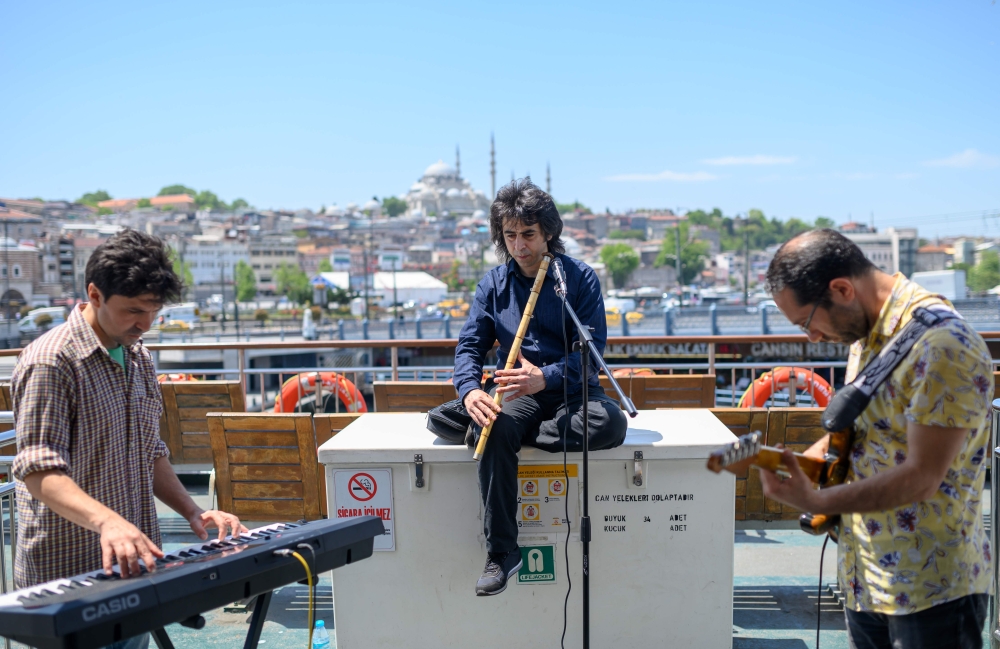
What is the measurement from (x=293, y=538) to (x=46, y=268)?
124944mm

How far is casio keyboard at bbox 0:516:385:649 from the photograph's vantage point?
1.63m

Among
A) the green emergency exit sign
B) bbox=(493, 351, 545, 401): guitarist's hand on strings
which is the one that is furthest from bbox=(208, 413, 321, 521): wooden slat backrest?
bbox=(493, 351, 545, 401): guitarist's hand on strings

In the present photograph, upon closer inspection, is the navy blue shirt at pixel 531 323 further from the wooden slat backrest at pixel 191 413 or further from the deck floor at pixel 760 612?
the wooden slat backrest at pixel 191 413

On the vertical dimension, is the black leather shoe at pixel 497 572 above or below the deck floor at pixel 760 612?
above

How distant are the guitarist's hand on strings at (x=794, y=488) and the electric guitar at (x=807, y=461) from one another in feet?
0.07

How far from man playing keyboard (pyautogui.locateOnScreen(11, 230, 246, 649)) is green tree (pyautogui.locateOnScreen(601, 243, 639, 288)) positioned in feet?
461

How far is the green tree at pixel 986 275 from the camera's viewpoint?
121750 mm

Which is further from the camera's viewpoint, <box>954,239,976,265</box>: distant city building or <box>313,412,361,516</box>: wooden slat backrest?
<box>954,239,976,265</box>: distant city building

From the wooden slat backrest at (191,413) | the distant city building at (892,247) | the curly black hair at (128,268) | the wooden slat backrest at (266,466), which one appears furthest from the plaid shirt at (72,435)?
the distant city building at (892,247)

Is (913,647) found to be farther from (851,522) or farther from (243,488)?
(243,488)

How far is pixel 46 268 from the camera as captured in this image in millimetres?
110312

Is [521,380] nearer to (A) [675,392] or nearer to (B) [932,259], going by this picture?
(A) [675,392]

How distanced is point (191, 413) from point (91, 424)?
406cm

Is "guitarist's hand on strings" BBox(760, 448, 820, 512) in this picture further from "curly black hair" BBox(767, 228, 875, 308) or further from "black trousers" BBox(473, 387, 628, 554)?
"black trousers" BBox(473, 387, 628, 554)
